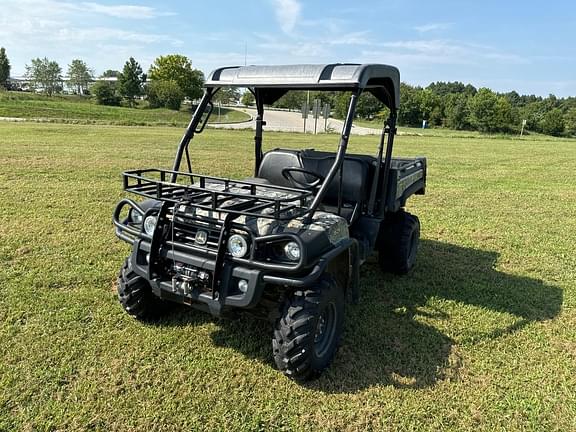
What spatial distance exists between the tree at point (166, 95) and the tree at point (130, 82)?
124 inches

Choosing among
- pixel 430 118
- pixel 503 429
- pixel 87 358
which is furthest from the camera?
pixel 430 118

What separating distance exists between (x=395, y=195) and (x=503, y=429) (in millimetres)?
2097

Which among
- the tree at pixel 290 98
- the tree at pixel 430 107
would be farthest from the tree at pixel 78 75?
the tree at pixel 290 98

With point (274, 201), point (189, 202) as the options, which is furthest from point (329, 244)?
point (189, 202)

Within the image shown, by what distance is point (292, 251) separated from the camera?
258 cm

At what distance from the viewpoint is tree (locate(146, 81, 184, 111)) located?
55719mm

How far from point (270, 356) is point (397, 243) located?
1.94 meters

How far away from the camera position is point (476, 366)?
3.07 m

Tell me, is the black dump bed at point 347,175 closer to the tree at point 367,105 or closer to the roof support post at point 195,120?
the tree at point 367,105

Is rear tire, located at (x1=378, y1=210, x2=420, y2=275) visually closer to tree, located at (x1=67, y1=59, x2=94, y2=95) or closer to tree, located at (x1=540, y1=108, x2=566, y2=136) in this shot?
tree, located at (x1=540, y1=108, x2=566, y2=136)

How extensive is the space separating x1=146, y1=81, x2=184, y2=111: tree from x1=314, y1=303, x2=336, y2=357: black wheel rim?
55.8 m

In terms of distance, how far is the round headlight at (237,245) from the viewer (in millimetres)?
2617

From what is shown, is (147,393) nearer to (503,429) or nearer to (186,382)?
(186,382)

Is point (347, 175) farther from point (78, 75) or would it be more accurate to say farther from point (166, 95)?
point (78, 75)
